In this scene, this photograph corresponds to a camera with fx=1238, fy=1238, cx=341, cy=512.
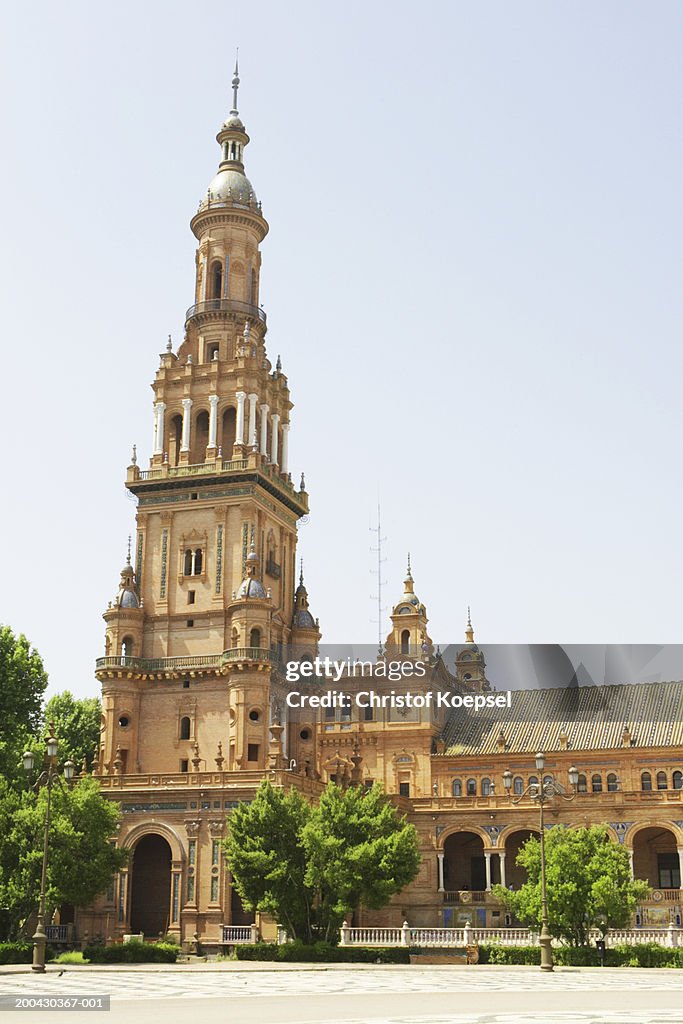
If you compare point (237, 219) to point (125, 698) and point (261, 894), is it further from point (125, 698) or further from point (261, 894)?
point (261, 894)

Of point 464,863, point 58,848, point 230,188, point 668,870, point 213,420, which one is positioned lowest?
point 668,870

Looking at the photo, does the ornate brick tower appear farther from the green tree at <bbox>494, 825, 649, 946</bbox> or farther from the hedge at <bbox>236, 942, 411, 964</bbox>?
the green tree at <bbox>494, 825, 649, 946</bbox>

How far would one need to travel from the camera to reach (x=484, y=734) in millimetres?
85250

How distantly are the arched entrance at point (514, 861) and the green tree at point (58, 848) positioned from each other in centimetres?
2681

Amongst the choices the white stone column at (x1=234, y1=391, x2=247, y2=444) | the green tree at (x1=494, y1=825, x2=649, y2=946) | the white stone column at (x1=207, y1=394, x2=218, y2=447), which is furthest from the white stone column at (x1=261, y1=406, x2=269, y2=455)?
the green tree at (x1=494, y1=825, x2=649, y2=946)

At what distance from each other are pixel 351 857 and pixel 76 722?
37.2 meters

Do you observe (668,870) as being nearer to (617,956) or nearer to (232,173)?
(617,956)

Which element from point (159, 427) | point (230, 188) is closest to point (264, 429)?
point (159, 427)

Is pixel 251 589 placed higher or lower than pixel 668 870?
higher

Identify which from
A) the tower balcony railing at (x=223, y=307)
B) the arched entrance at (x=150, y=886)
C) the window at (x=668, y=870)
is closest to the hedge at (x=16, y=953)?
the arched entrance at (x=150, y=886)

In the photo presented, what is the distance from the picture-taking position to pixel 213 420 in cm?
8331

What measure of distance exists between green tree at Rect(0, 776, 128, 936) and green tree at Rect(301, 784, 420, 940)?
10.8 metres

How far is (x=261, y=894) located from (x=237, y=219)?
1965 inches

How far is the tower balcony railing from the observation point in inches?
3455
